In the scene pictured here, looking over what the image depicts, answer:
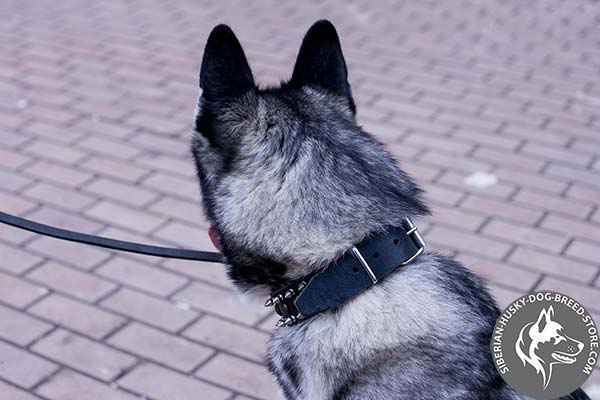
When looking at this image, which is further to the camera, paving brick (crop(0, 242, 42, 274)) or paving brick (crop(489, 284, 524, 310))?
paving brick (crop(0, 242, 42, 274))

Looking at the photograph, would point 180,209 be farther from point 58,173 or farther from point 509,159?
point 509,159

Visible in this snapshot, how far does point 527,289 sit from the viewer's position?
3.83m

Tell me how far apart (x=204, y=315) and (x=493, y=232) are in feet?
5.32

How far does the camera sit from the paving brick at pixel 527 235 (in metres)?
4.18

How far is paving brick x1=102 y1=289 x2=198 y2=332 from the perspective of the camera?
11.8ft

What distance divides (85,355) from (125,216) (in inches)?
44.2

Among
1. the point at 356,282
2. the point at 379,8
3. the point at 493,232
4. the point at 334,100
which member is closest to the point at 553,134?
the point at 493,232

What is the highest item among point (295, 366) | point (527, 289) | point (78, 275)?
point (295, 366)

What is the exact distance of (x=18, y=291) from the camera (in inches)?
147

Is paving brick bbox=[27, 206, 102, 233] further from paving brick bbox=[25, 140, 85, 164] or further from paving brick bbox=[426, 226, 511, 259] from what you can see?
paving brick bbox=[426, 226, 511, 259]

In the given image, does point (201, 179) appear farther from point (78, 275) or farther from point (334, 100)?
point (78, 275)

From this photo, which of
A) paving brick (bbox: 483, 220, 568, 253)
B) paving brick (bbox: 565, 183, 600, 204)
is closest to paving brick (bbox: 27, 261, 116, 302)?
paving brick (bbox: 483, 220, 568, 253)

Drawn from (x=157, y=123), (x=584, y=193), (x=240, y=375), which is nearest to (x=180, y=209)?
(x=157, y=123)

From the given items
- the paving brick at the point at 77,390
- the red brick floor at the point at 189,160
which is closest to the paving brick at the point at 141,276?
the red brick floor at the point at 189,160
